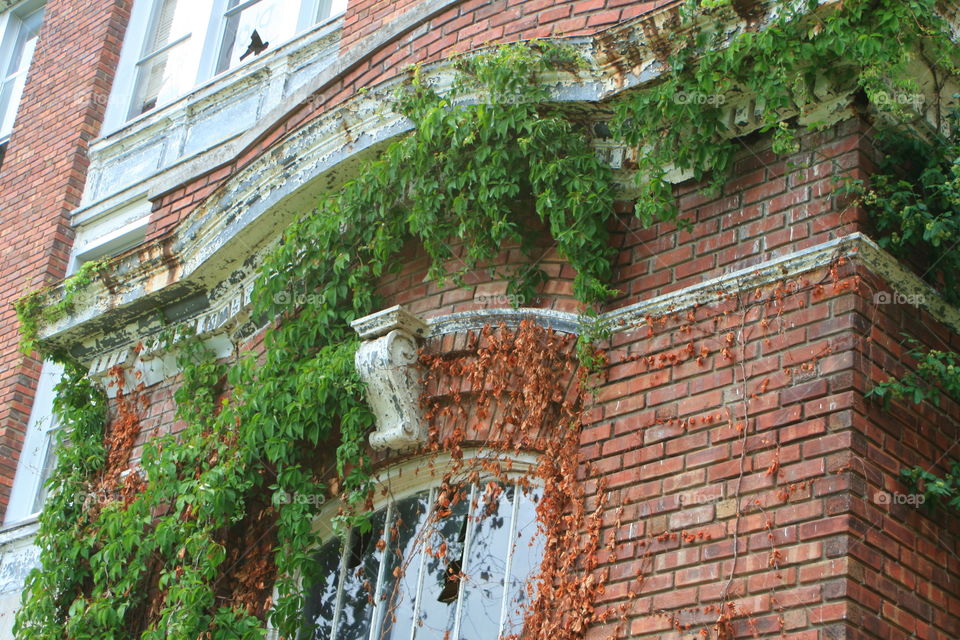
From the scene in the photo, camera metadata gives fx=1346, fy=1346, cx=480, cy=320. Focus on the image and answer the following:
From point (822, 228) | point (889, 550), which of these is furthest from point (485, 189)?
point (889, 550)

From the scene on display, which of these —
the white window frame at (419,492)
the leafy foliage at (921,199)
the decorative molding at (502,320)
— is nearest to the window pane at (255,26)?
the decorative molding at (502,320)

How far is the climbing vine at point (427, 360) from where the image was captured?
594cm

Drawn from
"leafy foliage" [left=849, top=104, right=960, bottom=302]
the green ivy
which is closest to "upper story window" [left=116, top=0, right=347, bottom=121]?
the green ivy

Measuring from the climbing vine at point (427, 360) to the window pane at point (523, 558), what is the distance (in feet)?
0.61

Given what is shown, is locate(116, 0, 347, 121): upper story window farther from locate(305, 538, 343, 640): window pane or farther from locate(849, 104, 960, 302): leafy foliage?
locate(849, 104, 960, 302): leafy foliage

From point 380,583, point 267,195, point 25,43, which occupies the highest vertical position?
point 25,43

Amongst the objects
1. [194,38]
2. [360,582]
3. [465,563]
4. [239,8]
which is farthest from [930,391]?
[194,38]

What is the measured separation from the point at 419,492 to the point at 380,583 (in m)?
0.51

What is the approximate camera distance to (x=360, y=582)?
23.2 feet

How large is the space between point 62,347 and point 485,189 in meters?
3.92

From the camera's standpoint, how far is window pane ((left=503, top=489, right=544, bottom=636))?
20.3ft

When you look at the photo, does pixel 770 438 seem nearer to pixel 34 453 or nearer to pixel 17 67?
pixel 34 453

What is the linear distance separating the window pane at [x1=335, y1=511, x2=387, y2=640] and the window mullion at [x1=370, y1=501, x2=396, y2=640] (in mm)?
30

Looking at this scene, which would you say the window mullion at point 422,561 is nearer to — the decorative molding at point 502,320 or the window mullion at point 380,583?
the window mullion at point 380,583
